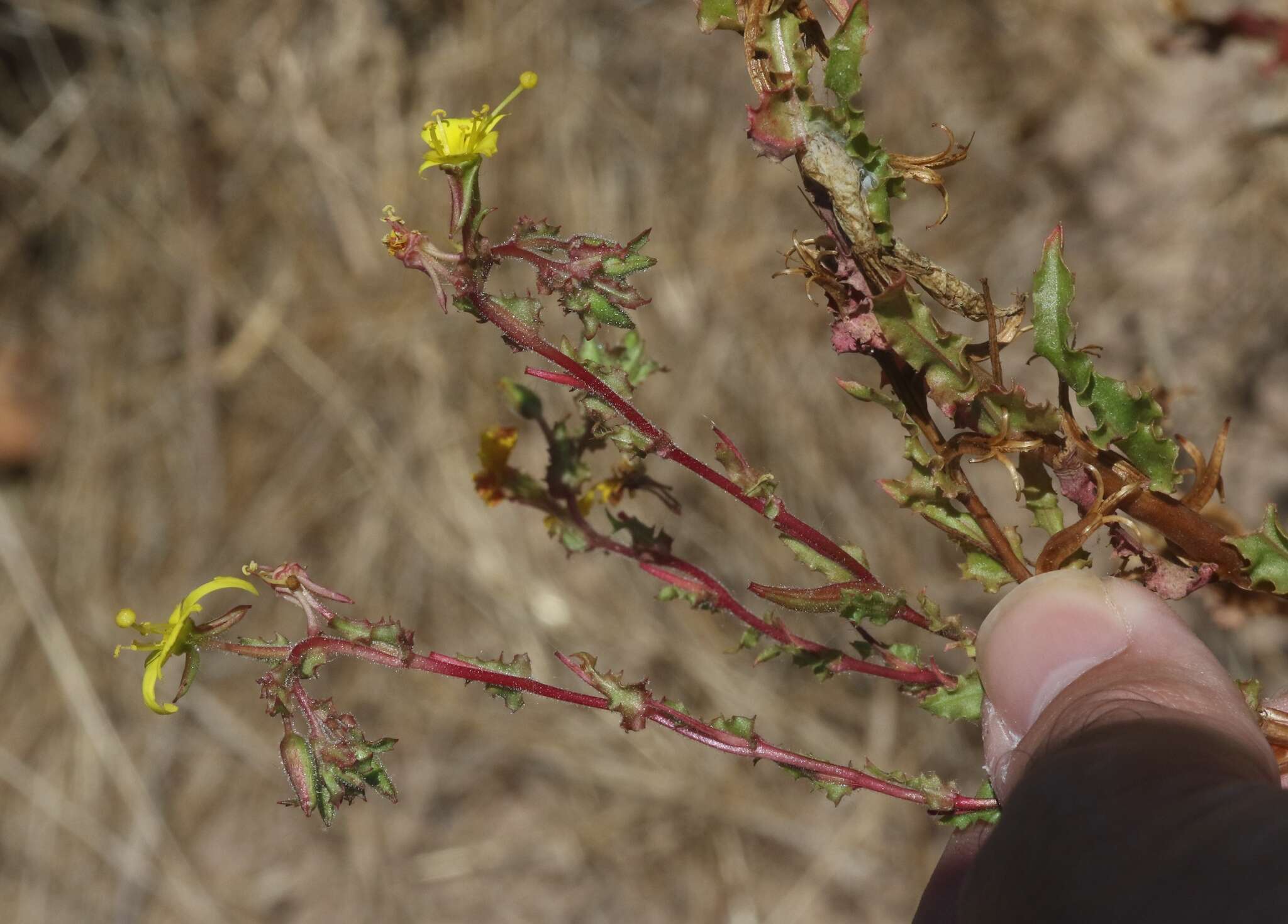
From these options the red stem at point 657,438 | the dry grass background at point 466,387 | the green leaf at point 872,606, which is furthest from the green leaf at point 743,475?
the dry grass background at point 466,387

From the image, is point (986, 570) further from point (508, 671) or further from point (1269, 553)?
point (508, 671)

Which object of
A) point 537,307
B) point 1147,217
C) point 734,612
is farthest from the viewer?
point 1147,217

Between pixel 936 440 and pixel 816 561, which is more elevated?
pixel 936 440

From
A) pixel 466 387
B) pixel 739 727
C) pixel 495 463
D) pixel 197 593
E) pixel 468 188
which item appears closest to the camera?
pixel 468 188

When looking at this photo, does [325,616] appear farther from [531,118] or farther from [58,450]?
[58,450]

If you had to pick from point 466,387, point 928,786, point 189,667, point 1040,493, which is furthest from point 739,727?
point 466,387

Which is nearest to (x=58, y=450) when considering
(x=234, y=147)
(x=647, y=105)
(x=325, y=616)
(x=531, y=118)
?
(x=234, y=147)
